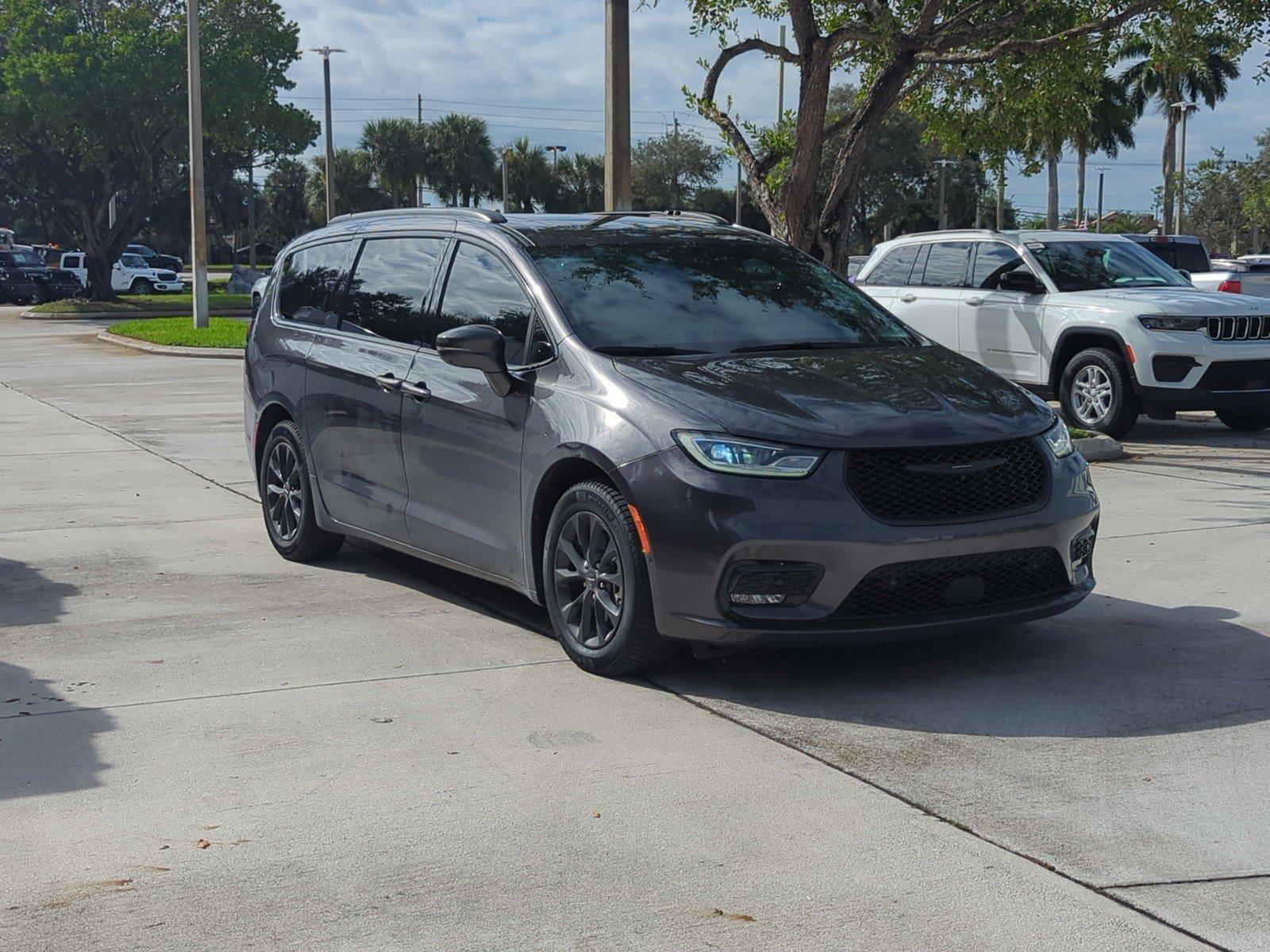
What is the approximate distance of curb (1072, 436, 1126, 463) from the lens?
12242mm

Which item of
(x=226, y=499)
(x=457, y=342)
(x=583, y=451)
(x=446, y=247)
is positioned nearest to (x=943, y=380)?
(x=583, y=451)

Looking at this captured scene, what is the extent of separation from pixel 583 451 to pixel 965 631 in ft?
5.06

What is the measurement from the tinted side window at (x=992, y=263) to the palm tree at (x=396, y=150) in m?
64.9

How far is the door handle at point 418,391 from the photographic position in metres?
6.85

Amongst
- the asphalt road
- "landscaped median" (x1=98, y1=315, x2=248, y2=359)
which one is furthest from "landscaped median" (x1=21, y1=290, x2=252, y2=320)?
the asphalt road

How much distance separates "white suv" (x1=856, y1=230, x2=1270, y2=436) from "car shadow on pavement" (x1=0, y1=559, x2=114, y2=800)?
8.19 metres

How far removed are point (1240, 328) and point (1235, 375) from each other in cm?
41

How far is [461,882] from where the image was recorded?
3967 millimetres

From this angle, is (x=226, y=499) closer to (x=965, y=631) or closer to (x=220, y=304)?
(x=965, y=631)

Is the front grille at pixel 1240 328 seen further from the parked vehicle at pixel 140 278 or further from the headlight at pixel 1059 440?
the parked vehicle at pixel 140 278

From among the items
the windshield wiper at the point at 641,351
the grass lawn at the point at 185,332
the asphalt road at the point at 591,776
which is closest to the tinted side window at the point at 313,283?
the asphalt road at the point at 591,776

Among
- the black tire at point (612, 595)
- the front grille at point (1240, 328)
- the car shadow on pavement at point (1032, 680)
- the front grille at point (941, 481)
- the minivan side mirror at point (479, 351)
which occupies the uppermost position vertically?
the front grille at point (1240, 328)

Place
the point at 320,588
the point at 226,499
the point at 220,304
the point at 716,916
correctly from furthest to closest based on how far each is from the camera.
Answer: the point at 220,304 < the point at 226,499 < the point at 320,588 < the point at 716,916

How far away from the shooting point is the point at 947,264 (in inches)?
587
